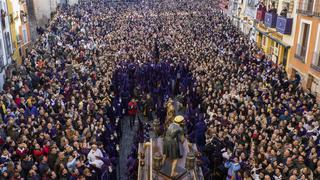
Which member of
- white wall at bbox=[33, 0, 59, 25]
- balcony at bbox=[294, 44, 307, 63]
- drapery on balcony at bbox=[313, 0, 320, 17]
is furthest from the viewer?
white wall at bbox=[33, 0, 59, 25]

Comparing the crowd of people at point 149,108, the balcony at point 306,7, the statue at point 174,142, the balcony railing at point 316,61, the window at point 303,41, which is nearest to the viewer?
the statue at point 174,142

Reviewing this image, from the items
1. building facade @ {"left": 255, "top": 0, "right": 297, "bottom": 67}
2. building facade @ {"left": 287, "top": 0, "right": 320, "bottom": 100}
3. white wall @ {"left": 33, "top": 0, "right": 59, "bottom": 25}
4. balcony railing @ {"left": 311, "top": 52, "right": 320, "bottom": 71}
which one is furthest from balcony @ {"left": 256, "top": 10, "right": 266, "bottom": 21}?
white wall @ {"left": 33, "top": 0, "right": 59, "bottom": 25}

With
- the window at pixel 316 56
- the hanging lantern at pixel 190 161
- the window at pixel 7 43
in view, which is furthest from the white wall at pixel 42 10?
the hanging lantern at pixel 190 161

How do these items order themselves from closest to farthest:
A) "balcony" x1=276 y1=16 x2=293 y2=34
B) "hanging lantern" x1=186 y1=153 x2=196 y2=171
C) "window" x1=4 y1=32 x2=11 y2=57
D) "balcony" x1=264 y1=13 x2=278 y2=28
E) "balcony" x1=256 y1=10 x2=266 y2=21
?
"hanging lantern" x1=186 y1=153 x2=196 y2=171
"balcony" x1=276 y1=16 x2=293 y2=34
"window" x1=4 y1=32 x2=11 y2=57
"balcony" x1=264 y1=13 x2=278 y2=28
"balcony" x1=256 y1=10 x2=266 y2=21

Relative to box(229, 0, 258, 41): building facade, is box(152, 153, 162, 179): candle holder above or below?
below

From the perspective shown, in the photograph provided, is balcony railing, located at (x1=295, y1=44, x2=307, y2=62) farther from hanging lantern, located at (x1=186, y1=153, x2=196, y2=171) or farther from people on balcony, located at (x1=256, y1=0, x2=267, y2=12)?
hanging lantern, located at (x1=186, y1=153, x2=196, y2=171)

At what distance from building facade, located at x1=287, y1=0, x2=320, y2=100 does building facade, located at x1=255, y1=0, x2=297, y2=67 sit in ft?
2.91

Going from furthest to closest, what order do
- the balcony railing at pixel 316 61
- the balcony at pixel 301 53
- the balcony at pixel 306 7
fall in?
the balcony at pixel 301 53, the balcony at pixel 306 7, the balcony railing at pixel 316 61

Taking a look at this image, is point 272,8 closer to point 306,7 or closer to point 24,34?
point 306,7

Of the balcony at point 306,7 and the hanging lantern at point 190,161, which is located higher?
the balcony at point 306,7

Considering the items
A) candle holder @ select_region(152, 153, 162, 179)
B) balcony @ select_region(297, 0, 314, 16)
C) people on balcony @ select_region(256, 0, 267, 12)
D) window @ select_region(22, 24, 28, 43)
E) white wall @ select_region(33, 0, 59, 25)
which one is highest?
balcony @ select_region(297, 0, 314, 16)

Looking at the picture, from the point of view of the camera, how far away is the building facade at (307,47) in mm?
21097

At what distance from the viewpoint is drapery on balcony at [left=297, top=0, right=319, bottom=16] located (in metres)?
22.5

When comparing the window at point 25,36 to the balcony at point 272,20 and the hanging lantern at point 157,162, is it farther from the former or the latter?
the hanging lantern at point 157,162
